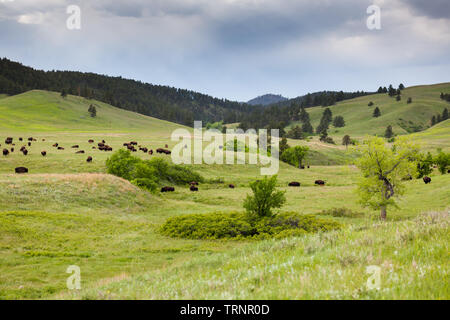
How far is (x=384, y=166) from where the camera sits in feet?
99.2

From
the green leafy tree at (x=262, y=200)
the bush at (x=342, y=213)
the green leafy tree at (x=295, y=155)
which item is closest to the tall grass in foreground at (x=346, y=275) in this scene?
the green leafy tree at (x=262, y=200)

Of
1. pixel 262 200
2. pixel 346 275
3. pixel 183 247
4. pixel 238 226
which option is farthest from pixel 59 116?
pixel 346 275

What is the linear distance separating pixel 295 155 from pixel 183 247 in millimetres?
81976

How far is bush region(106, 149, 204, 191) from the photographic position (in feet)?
154

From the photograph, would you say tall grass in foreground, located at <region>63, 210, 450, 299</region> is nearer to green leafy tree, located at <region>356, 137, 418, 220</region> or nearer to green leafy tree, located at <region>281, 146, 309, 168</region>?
green leafy tree, located at <region>356, 137, 418, 220</region>

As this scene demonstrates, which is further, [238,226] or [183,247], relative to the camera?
[238,226]

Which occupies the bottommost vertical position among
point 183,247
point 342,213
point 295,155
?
point 342,213

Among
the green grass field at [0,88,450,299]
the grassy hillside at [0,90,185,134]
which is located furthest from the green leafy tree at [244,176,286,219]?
the grassy hillside at [0,90,185,134]

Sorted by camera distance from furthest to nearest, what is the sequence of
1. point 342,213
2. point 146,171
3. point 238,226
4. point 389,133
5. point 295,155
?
point 389,133, point 295,155, point 146,171, point 342,213, point 238,226

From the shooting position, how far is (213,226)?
2467cm

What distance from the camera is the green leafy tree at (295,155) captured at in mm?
98688

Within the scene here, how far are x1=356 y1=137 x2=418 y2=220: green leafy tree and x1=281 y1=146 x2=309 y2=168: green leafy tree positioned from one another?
67.4 metres

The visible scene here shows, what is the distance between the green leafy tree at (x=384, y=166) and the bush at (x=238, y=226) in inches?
341

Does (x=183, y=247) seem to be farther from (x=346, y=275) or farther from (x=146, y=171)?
(x=146, y=171)
